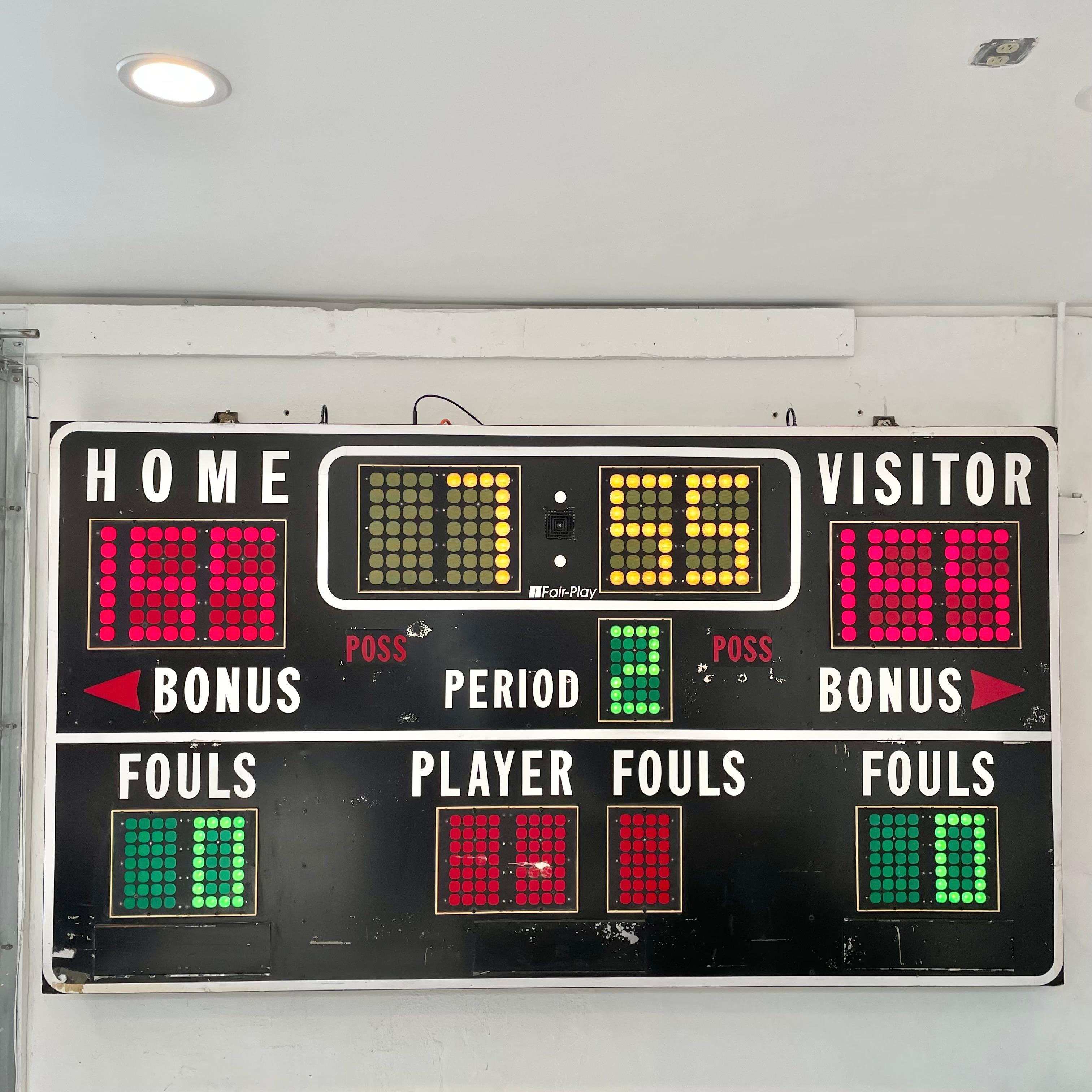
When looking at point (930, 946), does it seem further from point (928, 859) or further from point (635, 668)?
point (635, 668)

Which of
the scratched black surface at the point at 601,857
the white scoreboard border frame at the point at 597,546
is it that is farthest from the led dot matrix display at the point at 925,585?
the scratched black surface at the point at 601,857

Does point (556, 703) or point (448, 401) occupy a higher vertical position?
point (448, 401)

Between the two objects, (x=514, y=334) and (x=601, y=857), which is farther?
(x=514, y=334)

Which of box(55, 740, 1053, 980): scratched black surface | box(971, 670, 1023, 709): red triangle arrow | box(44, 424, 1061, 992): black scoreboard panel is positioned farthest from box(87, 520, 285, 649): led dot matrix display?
box(971, 670, 1023, 709): red triangle arrow

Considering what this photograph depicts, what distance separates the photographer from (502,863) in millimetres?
1837

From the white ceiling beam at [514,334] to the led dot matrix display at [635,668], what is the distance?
2.15 ft

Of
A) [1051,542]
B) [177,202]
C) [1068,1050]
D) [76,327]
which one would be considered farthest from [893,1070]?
[76,327]

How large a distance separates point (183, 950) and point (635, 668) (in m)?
1.12

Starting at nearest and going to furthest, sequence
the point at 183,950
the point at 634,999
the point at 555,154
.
A: the point at 555,154
the point at 183,950
the point at 634,999

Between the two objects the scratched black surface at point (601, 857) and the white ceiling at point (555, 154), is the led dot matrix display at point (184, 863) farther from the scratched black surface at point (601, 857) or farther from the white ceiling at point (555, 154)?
the white ceiling at point (555, 154)

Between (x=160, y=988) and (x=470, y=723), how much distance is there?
85cm

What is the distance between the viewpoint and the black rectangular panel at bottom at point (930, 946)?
1.83 meters

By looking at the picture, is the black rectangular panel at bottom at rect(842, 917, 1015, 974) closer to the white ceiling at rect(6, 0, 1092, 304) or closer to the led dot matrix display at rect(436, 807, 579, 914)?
the led dot matrix display at rect(436, 807, 579, 914)

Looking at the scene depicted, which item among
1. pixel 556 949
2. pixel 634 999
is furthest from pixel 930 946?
pixel 556 949
